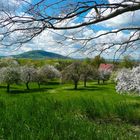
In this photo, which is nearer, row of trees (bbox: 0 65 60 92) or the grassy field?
the grassy field

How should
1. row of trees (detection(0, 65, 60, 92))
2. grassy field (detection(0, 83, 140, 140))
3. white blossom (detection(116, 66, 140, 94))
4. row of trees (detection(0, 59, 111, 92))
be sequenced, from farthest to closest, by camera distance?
row of trees (detection(0, 59, 111, 92))
row of trees (detection(0, 65, 60, 92))
white blossom (detection(116, 66, 140, 94))
grassy field (detection(0, 83, 140, 140))

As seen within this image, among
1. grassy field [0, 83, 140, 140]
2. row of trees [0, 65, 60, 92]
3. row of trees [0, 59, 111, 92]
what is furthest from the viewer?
row of trees [0, 59, 111, 92]

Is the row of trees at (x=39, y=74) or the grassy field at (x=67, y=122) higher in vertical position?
the row of trees at (x=39, y=74)

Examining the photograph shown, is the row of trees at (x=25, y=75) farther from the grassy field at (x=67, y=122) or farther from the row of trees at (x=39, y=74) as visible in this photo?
the grassy field at (x=67, y=122)

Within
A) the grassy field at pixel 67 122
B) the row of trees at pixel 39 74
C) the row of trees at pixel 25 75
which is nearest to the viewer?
the grassy field at pixel 67 122

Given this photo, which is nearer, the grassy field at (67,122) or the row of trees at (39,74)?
the grassy field at (67,122)

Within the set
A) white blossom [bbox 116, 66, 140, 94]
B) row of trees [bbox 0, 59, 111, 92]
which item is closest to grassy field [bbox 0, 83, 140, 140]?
white blossom [bbox 116, 66, 140, 94]

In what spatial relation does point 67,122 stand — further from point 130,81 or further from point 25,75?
point 25,75

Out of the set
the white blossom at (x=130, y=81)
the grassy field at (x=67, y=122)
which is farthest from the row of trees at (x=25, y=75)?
the grassy field at (x=67, y=122)

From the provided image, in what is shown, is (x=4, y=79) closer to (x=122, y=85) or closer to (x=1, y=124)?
(x=122, y=85)

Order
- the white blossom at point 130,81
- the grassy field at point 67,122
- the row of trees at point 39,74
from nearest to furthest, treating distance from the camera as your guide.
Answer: the grassy field at point 67,122, the white blossom at point 130,81, the row of trees at point 39,74

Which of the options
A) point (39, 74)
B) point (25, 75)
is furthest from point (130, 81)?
point (39, 74)

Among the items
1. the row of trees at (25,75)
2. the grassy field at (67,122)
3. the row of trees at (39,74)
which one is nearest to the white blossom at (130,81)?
the grassy field at (67,122)

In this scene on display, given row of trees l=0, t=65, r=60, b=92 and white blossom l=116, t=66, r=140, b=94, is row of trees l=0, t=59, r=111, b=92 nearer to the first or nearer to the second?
row of trees l=0, t=65, r=60, b=92
